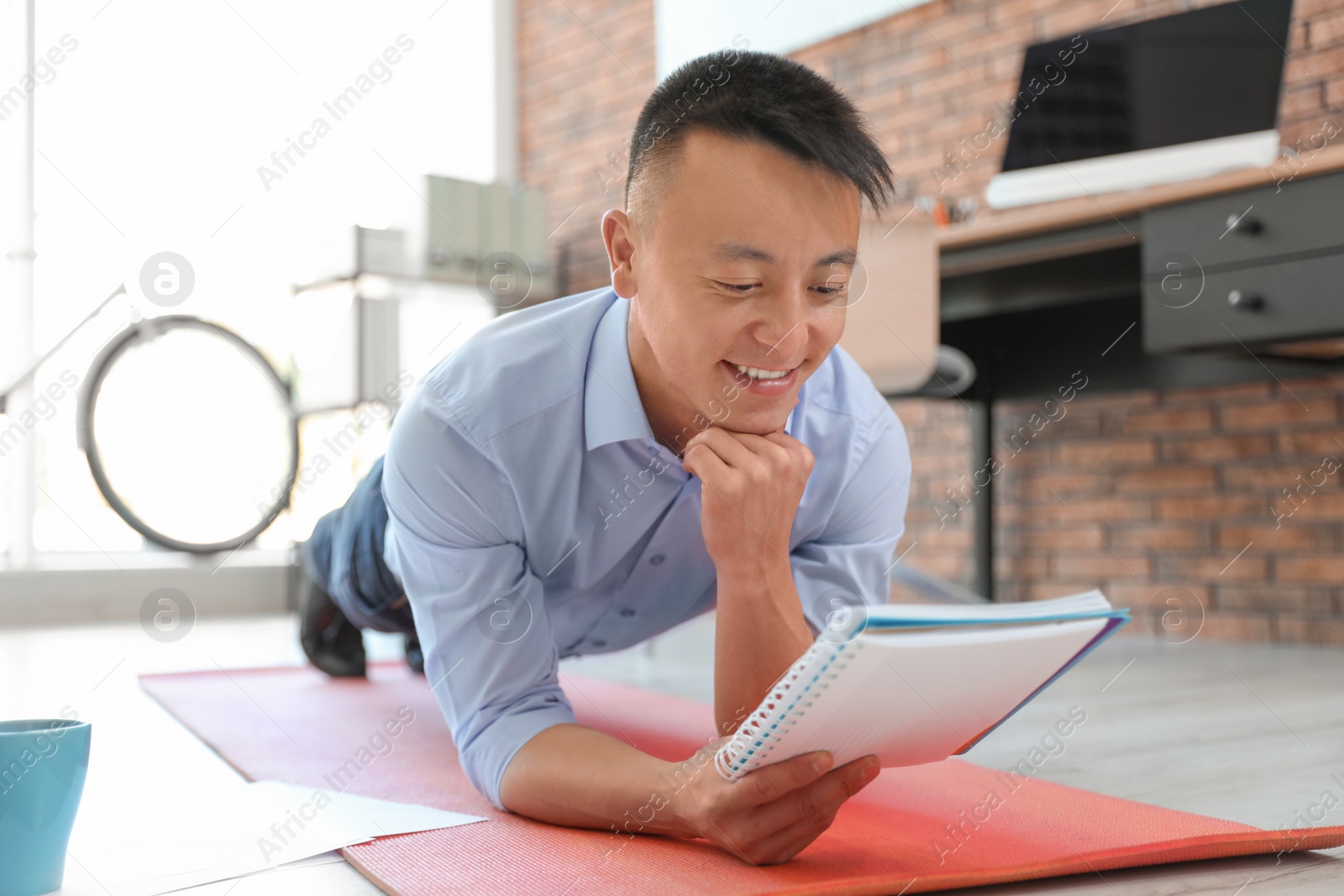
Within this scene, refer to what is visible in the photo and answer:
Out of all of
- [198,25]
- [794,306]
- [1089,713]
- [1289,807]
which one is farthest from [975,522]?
[198,25]

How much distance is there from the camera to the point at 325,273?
13.0ft

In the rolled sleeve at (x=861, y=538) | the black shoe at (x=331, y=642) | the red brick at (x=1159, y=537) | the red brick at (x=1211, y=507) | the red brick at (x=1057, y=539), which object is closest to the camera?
the rolled sleeve at (x=861, y=538)

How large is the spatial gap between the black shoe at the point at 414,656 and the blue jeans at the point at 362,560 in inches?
10.2

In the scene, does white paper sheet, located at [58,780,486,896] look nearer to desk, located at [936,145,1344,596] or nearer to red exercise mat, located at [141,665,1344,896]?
red exercise mat, located at [141,665,1344,896]

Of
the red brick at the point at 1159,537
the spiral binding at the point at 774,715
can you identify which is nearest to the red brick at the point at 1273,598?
the red brick at the point at 1159,537

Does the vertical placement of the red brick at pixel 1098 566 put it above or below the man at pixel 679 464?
below

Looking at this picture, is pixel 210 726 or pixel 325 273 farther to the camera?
pixel 325 273

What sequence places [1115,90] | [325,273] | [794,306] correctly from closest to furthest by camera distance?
[794,306] < [1115,90] < [325,273]

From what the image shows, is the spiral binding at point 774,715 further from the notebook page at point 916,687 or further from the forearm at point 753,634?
the forearm at point 753,634

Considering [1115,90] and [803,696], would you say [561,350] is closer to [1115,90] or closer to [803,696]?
[803,696]

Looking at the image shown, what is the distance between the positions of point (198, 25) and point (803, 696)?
12.3ft

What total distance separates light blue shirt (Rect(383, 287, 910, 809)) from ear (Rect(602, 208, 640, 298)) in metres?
0.06

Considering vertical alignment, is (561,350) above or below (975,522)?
above

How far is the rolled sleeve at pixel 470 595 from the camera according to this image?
1.08m
